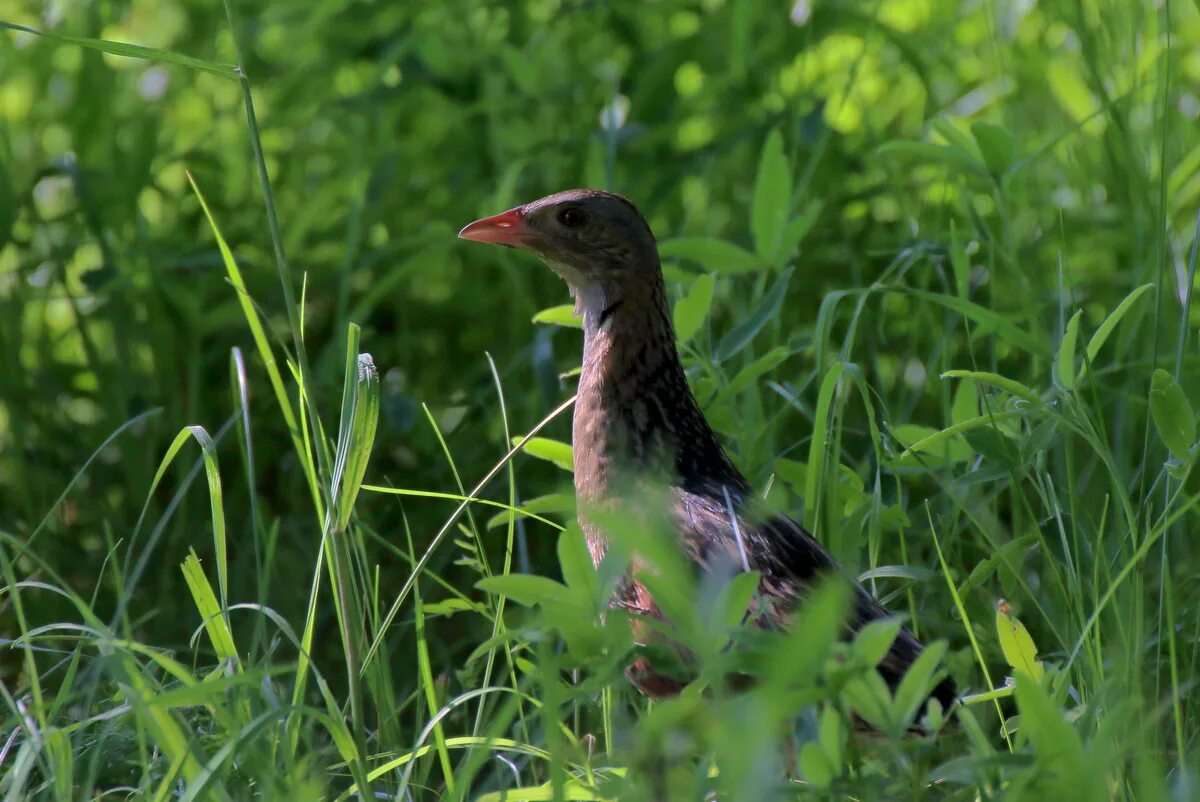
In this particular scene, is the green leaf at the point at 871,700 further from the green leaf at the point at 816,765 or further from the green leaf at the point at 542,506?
the green leaf at the point at 542,506

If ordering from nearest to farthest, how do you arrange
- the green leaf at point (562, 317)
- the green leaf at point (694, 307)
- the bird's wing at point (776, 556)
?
Answer: 1. the bird's wing at point (776, 556)
2. the green leaf at point (694, 307)
3. the green leaf at point (562, 317)

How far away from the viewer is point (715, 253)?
3.00m

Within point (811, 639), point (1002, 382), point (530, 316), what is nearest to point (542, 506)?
point (1002, 382)

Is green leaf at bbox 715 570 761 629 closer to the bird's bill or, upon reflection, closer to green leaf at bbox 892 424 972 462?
green leaf at bbox 892 424 972 462

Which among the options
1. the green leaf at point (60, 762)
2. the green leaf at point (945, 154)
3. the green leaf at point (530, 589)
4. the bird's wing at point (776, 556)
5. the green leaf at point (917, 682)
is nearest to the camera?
the green leaf at point (917, 682)

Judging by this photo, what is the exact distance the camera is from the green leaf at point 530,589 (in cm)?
179

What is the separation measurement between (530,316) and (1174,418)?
6.56 feet

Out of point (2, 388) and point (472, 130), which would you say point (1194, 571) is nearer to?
point (472, 130)

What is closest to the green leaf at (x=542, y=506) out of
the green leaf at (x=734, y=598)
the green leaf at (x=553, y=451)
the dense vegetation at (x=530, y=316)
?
the dense vegetation at (x=530, y=316)

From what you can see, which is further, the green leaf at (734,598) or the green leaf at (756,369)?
the green leaf at (756,369)

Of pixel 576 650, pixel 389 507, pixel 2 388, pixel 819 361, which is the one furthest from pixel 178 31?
pixel 576 650

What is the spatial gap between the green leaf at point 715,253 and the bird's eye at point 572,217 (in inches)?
6.5

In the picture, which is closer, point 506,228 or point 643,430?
point 643,430

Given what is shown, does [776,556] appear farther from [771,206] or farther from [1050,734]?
[1050,734]
